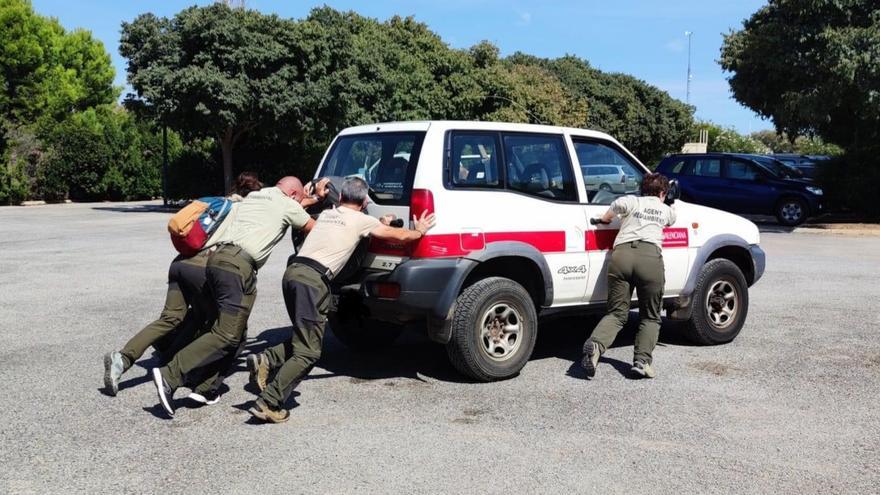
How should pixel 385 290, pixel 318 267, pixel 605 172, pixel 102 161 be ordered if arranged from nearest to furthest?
1. pixel 318 267
2. pixel 385 290
3. pixel 605 172
4. pixel 102 161

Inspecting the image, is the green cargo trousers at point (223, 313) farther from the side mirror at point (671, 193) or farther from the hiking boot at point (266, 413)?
the side mirror at point (671, 193)

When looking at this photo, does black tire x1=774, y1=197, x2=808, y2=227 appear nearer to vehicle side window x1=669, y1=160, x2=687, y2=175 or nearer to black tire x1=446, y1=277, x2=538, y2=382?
vehicle side window x1=669, y1=160, x2=687, y2=175

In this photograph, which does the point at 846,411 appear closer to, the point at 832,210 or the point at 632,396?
the point at 632,396

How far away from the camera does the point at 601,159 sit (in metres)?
7.25

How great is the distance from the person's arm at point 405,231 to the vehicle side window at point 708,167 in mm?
16978

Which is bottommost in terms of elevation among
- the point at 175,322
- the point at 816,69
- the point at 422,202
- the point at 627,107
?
the point at 175,322

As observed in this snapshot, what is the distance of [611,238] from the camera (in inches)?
276

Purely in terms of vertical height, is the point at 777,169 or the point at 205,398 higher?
the point at 777,169

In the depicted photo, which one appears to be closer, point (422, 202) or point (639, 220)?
point (422, 202)

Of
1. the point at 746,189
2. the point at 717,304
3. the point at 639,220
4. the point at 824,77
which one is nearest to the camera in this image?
the point at 639,220

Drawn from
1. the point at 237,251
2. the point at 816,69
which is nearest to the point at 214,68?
the point at 816,69

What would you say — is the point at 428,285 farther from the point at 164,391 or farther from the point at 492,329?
the point at 164,391

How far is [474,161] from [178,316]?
2472 mm

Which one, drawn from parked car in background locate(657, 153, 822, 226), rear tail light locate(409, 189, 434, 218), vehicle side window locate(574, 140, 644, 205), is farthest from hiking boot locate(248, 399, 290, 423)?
parked car in background locate(657, 153, 822, 226)
